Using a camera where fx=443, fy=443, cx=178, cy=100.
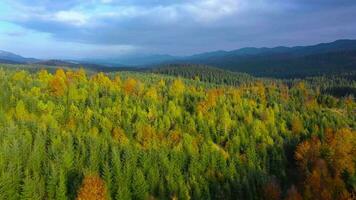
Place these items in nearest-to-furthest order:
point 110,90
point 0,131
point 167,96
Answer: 1. point 0,131
2. point 110,90
3. point 167,96

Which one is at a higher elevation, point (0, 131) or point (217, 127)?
point (0, 131)

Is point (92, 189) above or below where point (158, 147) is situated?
above

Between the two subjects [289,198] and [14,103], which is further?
[14,103]

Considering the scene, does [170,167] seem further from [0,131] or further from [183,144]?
[0,131]

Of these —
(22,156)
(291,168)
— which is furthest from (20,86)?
(291,168)

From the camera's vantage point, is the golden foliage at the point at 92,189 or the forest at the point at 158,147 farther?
the forest at the point at 158,147

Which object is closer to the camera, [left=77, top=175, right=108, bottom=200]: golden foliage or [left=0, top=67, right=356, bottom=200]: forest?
[left=77, top=175, right=108, bottom=200]: golden foliage

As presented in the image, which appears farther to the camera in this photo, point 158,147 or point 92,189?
point 158,147

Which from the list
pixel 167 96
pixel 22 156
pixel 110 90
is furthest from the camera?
pixel 167 96
